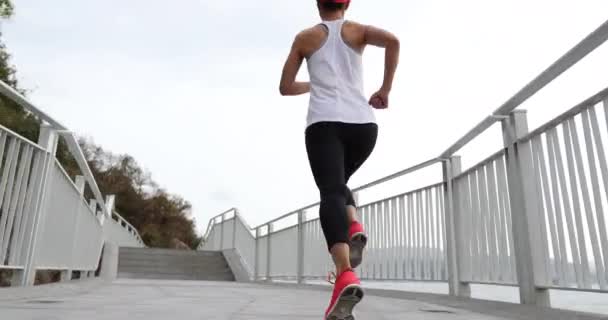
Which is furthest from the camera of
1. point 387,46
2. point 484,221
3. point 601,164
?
point 484,221

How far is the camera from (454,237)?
162 inches

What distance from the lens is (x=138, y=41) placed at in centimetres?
1666

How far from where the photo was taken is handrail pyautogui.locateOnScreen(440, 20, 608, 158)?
7.53 ft

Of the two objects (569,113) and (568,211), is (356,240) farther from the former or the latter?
(569,113)

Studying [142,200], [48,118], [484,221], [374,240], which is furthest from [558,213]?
[142,200]

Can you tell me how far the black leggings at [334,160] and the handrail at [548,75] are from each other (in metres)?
1.04

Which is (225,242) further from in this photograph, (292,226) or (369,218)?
(369,218)

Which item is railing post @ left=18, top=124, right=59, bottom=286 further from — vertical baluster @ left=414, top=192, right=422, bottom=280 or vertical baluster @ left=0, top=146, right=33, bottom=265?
vertical baluster @ left=414, top=192, right=422, bottom=280

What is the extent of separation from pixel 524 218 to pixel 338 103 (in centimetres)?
159

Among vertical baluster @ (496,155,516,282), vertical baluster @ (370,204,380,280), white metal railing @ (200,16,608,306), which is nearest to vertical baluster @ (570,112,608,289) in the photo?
white metal railing @ (200,16,608,306)

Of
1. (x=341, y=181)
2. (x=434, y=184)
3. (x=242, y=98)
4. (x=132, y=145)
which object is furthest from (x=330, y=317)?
(x=132, y=145)

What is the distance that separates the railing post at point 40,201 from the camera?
11.7 ft

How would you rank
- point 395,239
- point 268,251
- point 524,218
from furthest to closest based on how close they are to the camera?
point 268,251 < point 395,239 < point 524,218

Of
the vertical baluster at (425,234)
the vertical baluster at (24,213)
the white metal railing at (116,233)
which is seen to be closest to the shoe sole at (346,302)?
the vertical baluster at (24,213)
